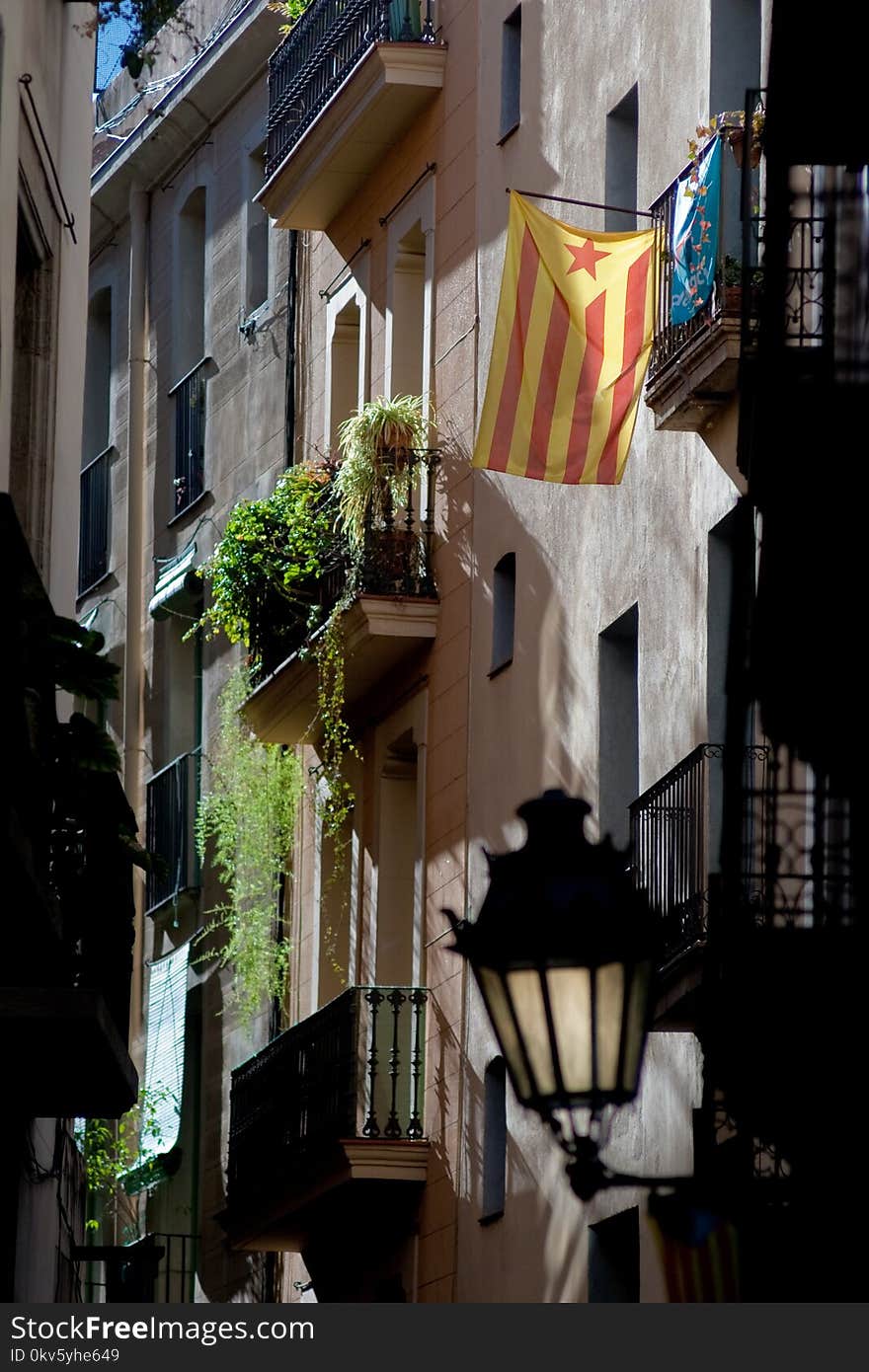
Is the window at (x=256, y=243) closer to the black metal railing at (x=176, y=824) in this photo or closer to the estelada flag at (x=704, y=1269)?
the black metal railing at (x=176, y=824)

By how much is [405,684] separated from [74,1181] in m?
5.63

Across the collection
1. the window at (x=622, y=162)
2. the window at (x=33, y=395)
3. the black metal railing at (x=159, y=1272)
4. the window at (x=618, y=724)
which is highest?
the window at (x=622, y=162)

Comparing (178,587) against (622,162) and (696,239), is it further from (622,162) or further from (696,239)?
(696,239)

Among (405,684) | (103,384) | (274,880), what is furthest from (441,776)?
(103,384)

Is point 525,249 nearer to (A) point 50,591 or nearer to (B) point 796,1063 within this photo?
(A) point 50,591

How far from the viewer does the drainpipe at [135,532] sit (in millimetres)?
29047

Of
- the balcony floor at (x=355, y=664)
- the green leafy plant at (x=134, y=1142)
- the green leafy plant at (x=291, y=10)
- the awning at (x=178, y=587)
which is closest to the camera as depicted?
the balcony floor at (x=355, y=664)

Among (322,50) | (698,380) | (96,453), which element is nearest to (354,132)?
(322,50)

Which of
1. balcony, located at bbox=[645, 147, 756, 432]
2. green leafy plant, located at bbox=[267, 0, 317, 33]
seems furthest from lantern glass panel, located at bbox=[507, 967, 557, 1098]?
green leafy plant, located at bbox=[267, 0, 317, 33]

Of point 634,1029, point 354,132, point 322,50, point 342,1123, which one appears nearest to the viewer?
point 634,1029

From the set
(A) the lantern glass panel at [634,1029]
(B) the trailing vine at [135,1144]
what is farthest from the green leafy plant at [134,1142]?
(A) the lantern glass panel at [634,1029]

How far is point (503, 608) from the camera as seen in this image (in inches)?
861

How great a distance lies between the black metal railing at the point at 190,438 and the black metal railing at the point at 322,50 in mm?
2862

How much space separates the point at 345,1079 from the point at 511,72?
755 centimetres
